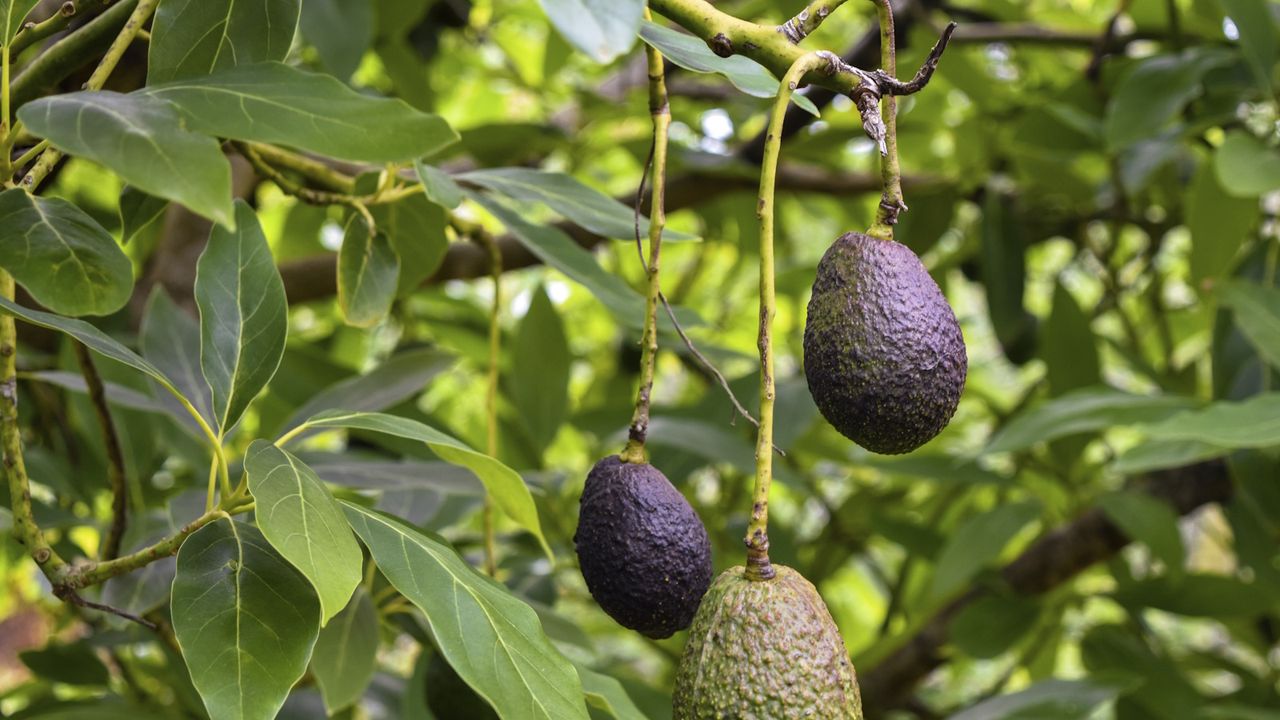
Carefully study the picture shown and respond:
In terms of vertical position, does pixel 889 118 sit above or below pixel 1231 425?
above

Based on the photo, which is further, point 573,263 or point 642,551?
point 573,263

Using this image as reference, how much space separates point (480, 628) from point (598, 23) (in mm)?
302

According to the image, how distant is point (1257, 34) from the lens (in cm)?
127

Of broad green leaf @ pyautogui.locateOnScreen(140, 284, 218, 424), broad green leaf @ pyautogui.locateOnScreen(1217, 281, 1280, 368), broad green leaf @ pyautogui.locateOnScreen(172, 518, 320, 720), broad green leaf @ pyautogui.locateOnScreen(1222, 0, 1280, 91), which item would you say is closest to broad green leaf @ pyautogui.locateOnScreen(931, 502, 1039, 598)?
broad green leaf @ pyautogui.locateOnScreen(1217, 281, 1280, 368)

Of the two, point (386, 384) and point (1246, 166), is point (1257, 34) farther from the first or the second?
point (386, 384)

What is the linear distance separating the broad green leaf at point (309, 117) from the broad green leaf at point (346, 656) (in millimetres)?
404

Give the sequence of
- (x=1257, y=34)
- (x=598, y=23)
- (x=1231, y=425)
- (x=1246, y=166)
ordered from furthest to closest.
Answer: (x=1257, y=34)
(x=1246, y=166)
(x=1231, y=425)
(x=598, y=23)

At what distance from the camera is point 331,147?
1.77ft

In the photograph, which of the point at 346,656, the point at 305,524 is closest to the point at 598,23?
the point at 305,524

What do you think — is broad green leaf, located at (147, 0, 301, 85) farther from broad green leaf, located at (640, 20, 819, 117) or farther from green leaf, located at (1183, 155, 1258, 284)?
green leaf, located at (1183, 155, 1258, 284)

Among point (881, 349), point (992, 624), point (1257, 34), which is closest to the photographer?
point (881, 349)

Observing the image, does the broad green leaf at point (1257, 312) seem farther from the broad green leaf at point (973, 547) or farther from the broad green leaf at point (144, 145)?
the broad green leaf at point (144, 145)

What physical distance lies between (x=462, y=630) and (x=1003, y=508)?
3.13 ft

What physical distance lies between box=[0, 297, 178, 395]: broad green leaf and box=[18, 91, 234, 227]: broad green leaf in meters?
0.10
